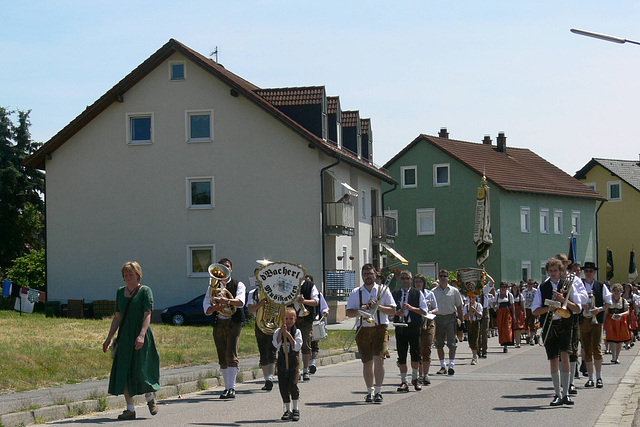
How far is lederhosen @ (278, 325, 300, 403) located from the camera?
1125cm

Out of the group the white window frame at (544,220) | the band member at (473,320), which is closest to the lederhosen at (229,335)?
the band member at (473,320)

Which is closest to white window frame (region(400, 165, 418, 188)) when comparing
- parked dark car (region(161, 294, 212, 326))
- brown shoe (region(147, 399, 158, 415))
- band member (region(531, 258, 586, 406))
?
parked dark car (region(161, 294, 212, 326))

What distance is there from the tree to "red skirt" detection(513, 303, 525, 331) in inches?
1451

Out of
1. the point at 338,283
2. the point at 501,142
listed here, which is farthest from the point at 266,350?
the point at 501,142

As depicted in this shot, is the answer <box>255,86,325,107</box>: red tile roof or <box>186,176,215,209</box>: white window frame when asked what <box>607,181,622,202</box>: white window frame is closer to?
<box>255,86,325,107</box>: red tile roof

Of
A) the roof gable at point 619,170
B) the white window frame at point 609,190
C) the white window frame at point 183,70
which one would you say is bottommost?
the white window frame at point 609,190

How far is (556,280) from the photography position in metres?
12.2

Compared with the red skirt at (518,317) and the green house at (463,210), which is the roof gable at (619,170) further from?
the red skirt at (518,317)

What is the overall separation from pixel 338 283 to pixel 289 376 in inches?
1083

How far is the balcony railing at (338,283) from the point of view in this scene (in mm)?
38281

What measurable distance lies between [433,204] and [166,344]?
3686 centimetres

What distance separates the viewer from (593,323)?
49.7 feet

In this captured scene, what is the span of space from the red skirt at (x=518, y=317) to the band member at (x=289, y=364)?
15.6 meters

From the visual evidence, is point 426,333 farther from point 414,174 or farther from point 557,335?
point 414,174
